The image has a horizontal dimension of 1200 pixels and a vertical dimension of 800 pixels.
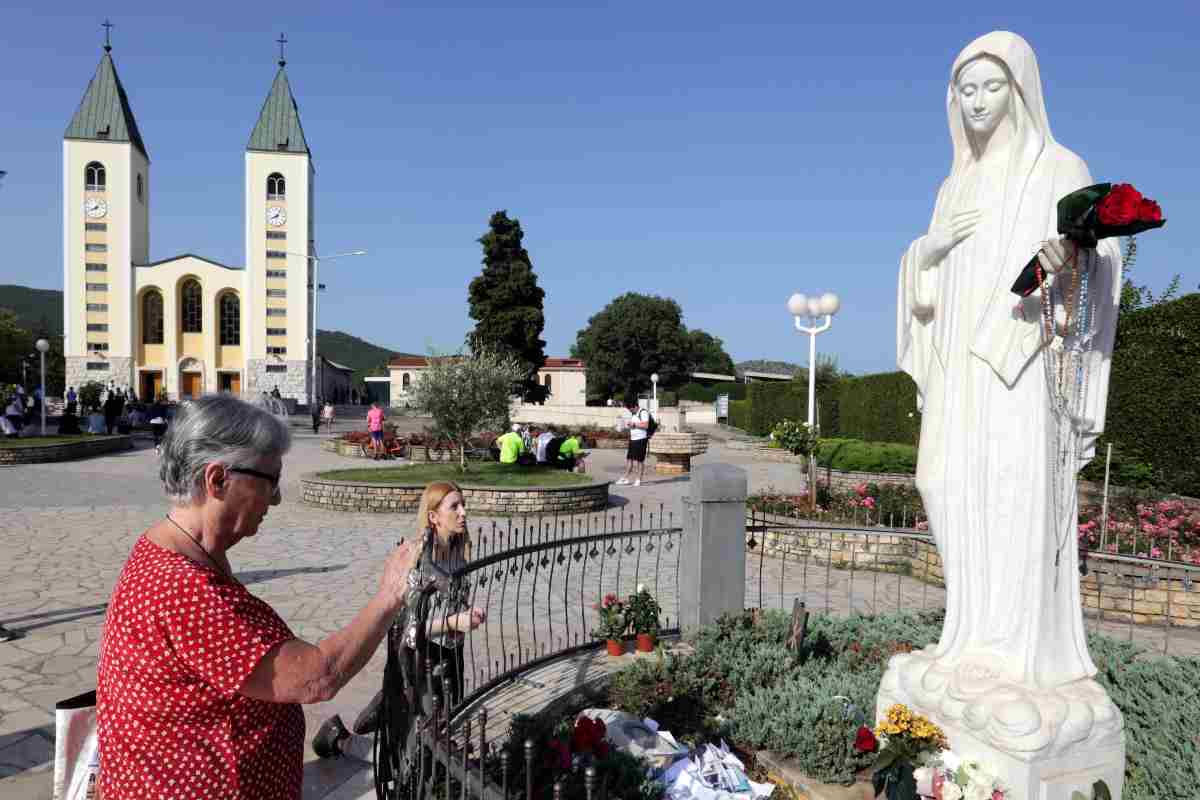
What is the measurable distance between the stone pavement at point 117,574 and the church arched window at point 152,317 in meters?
45.0

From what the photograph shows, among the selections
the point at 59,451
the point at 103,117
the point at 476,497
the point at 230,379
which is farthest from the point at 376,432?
the point at 103,117

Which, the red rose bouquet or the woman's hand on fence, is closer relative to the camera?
the red rose bouquet

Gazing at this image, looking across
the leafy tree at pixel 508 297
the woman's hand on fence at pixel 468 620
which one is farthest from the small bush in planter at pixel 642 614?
the leafy tree at pixel 508 297

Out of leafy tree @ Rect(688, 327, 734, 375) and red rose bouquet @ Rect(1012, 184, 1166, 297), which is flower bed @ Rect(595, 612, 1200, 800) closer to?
red rose bouquet @ Rect(1012, 184, 1166, 297)

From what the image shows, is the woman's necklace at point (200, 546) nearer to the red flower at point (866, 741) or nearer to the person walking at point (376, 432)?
the red flower at point (866, 741)

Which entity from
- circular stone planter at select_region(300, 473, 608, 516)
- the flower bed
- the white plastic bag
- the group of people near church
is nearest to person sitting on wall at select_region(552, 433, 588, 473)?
the group of people near church

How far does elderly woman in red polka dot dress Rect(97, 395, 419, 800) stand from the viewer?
1.83m

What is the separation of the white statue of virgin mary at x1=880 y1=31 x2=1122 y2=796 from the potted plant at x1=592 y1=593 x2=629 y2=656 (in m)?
2.57

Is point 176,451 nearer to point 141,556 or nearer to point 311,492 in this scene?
point 141,556

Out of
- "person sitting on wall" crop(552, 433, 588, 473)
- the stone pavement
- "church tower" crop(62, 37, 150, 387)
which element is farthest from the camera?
"church tower" crop(62, 37, 150, 387)

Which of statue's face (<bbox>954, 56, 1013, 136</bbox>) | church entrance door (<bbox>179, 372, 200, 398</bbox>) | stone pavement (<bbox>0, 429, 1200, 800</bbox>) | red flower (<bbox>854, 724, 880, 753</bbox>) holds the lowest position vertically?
stone pavement (<bbox>0, 429, 1200, 800</bbox>)

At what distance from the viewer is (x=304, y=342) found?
57500mm

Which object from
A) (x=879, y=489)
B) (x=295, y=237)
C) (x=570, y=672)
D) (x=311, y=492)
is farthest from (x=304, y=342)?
(x=570, y=672)

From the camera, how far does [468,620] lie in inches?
147
